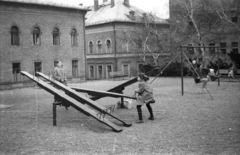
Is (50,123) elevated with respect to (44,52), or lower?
lower

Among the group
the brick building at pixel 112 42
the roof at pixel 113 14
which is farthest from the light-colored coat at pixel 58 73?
the roof at pixel 113 14

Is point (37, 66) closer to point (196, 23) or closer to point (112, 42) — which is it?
point (112, 42)

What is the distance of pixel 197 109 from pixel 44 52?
2020 centimetres

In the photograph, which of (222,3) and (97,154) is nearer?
(97,154)

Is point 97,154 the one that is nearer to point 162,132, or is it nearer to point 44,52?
point 162,132

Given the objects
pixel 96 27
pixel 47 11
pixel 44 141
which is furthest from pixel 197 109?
pixel 96 27

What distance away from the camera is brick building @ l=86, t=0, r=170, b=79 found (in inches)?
1604

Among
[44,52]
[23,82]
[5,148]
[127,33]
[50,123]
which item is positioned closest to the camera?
[5,148]

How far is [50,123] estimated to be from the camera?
10.1m

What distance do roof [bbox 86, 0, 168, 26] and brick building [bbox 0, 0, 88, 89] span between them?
945 cm

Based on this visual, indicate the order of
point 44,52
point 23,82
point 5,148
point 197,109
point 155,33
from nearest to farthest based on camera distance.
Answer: point 5,148 → point 197,109 → point 23,82 → point 44,52 → point 155,33

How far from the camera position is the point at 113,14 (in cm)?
4203

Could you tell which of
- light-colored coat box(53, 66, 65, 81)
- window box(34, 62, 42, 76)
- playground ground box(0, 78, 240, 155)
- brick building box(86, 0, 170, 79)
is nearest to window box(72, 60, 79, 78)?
window box(34, 62, 42, 76)

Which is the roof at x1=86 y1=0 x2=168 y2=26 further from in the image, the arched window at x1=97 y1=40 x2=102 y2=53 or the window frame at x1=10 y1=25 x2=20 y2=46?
the window frame at x1=10 y1=25 x2=20 y2=46
